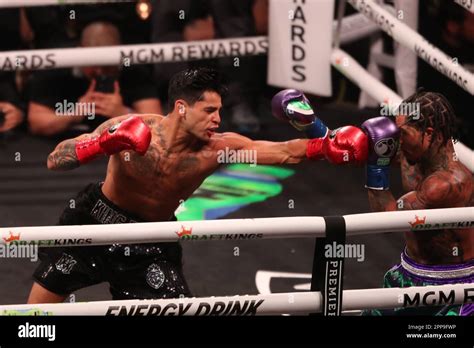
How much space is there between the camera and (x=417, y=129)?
4684 mm

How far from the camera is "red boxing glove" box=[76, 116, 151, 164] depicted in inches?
174

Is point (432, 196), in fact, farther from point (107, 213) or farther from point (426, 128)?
point (107, 213)

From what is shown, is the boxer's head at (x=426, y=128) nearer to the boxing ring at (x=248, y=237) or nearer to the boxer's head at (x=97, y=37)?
the boxing ring at (x=248, y=237)

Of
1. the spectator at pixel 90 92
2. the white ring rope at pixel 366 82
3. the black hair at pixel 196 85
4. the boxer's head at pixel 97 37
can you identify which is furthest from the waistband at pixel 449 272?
the boxer's head at pixel 97 37

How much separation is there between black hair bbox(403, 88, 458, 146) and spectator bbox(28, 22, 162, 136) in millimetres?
2980

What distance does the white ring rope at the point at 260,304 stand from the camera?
13.5ft

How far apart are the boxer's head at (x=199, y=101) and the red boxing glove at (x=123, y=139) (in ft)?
0.82

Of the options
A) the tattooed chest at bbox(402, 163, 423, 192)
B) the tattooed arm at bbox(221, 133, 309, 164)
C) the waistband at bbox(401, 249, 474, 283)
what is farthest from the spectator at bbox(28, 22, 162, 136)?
the waistband at bbox(401, 249, 474, 283)

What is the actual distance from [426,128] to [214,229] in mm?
1039

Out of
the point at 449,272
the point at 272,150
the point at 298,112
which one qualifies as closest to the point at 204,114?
the point at 272,150

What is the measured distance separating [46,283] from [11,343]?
0.81m

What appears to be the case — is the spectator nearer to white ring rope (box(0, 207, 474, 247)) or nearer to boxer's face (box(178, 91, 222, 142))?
boxer's face (box(178, 91, 222, 142))

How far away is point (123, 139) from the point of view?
4.41 metres

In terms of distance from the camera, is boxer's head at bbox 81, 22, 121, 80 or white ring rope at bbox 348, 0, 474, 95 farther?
boxer's head at bbox 81, 22, 121, 80
